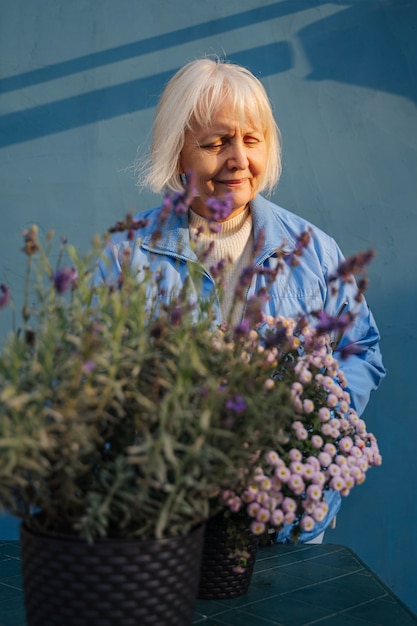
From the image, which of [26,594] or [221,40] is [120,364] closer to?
[26,594]

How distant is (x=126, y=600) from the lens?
1109 mm

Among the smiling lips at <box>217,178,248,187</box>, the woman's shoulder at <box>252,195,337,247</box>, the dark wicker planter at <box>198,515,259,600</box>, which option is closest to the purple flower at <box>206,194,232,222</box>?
the dark wicker planter at <box>198,515,259,600</box>

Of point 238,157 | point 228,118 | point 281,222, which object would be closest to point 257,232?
point 281,222

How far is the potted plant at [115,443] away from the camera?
1044 mm

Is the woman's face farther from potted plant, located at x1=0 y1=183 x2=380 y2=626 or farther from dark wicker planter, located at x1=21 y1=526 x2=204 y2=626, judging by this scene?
dark wicker planter, located at x1=21 y1=526 x2=204 y2=626

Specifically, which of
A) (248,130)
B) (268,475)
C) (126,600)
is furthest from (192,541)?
(248,130)

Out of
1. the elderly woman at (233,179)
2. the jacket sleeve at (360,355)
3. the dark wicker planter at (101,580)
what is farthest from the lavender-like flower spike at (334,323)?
the elderly woman at (233,179)

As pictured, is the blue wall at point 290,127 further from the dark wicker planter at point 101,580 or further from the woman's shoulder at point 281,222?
the dark wicker planter at point 101,580

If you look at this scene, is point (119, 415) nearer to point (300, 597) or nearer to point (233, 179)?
point (300, 597)

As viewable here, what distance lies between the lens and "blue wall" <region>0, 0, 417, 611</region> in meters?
3.36

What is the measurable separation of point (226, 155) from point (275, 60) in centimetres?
131

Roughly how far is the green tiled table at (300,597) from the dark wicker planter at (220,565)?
0.06 feet

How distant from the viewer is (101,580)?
3.60 ft

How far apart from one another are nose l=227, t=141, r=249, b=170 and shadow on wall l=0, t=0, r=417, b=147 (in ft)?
4.02
